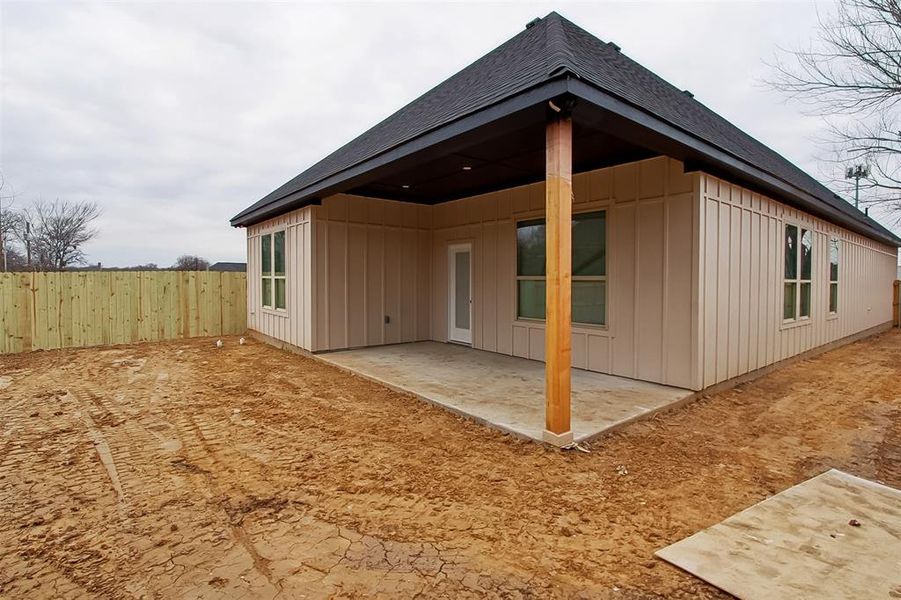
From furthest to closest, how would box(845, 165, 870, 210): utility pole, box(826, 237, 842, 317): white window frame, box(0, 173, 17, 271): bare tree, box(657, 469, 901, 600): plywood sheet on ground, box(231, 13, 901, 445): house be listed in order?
box(0, 173, 17, 271): bare tree
box(845, 165, 870, 210): utility pole
box(826, 237, 842, 317): white window frame
box(231, 13, 901, 445): house
box(657, 469, 901, 600): plywood sheet on ground

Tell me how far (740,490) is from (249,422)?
4.14m

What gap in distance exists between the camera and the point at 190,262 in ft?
88.7

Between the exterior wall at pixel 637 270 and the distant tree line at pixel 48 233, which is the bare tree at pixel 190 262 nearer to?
the distant tree line at pixel 48 233

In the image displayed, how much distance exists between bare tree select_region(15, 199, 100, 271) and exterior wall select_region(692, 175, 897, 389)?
23.1 m

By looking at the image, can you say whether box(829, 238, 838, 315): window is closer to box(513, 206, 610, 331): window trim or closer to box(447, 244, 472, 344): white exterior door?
box(513, 206, 610, 331): window trim

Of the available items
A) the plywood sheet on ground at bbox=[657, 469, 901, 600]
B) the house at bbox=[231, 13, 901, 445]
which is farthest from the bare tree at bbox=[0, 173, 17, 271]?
the plywood sheet on ground at bbox=[657, 469, 901, 600]

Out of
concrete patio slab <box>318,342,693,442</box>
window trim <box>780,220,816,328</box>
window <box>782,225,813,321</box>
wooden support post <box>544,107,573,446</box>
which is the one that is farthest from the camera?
window <box>782,225,813,321</box>

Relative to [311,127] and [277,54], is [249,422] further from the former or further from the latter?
[311,127]

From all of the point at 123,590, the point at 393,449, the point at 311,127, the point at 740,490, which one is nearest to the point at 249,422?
the point at 393,449

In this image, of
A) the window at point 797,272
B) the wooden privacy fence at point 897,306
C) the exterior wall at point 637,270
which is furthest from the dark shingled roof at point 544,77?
the wooden privacy fence at point 897,306

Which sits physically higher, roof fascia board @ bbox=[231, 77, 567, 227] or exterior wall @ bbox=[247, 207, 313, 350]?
roof fascia board @ bbox=[231, 77, 567, 227]

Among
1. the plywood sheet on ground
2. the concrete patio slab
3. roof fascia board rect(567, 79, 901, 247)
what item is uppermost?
roof fascia board rect(567, 79, 901, 247)

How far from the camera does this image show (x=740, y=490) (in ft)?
9.57

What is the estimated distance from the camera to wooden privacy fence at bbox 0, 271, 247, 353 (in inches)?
339
